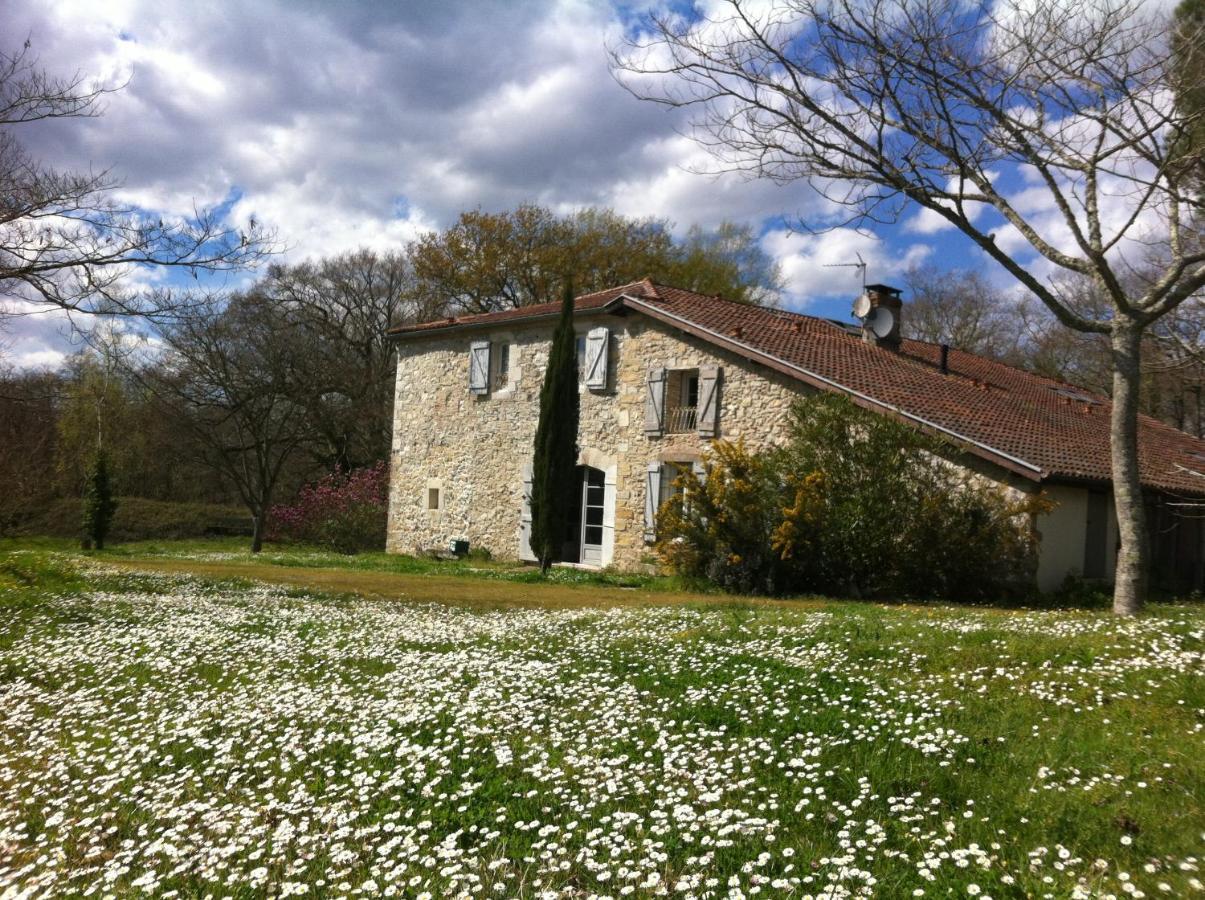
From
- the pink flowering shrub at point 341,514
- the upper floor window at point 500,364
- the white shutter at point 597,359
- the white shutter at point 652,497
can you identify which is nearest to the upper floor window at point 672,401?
the white shutter at point 652,497

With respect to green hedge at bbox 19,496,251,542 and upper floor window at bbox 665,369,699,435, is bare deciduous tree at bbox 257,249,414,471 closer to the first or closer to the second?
green hedge at bbox 19,496,251,542

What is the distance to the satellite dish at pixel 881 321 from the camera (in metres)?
22.0

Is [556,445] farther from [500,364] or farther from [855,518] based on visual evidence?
[855,518]

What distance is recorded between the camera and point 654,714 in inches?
232

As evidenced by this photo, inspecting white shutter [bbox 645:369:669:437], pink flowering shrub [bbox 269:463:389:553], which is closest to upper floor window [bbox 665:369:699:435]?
white shutter [bbox 645:369:669:437]

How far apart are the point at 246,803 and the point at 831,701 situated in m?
3.47

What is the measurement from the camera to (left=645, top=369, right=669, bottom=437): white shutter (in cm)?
1967

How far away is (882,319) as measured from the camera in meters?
22.1

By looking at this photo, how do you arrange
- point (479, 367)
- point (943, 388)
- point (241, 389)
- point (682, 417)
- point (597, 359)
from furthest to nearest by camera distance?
point (241, 389), point (479, 367), point (597, 359), point (682, 417), point (943, 388)

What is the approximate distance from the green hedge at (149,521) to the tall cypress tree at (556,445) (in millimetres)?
18951

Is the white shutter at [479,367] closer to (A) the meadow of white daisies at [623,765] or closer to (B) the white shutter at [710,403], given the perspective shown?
(B) the white shutter at [710,403]

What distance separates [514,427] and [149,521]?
18.6m

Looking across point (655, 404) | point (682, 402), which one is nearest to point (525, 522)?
point (655, 404)

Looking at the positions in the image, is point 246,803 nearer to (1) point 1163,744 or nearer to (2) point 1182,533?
(1) point 1163,744
